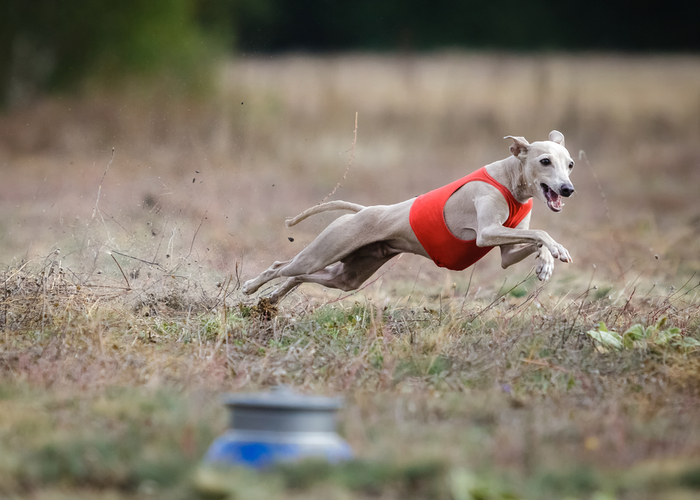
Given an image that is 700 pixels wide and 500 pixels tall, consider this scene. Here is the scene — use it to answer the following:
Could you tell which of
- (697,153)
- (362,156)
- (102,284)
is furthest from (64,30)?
(102,284)

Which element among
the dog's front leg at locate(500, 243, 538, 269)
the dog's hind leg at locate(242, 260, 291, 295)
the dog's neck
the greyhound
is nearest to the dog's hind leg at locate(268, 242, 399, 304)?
the greyhound

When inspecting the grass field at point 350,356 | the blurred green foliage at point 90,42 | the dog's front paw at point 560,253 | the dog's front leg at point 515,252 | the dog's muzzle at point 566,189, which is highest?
the blurred green foliage at point 90,42

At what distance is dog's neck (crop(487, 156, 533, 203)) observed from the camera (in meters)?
6.00

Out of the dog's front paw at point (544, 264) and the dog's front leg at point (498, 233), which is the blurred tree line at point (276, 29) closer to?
the dog's front leg at point (498, 233)

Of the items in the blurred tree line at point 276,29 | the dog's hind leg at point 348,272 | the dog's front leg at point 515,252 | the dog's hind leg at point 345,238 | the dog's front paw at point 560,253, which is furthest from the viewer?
the blurred tree line at point 276,29

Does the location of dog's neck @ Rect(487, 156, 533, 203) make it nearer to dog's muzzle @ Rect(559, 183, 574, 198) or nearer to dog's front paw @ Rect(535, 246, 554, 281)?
dog's muzzle @ Rect(559, 183, 574, 198)

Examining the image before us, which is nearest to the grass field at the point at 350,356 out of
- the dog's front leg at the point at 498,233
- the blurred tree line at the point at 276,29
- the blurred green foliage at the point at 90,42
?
the dog's front leg at the point at 498,233

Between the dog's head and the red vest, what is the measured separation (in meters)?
0.26

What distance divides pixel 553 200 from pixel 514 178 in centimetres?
39

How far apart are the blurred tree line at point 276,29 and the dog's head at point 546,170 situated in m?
18.4

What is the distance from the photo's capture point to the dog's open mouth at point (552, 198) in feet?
18.7

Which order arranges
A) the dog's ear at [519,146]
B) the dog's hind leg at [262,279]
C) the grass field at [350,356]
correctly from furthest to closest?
the dog's hind leg at [262,279], the dog's ear at [519,146], the grass field at [350,356]

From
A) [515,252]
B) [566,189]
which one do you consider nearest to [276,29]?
[515,252]

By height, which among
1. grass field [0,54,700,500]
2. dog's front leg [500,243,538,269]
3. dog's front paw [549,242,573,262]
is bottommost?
grass field [0,54,700,500]
